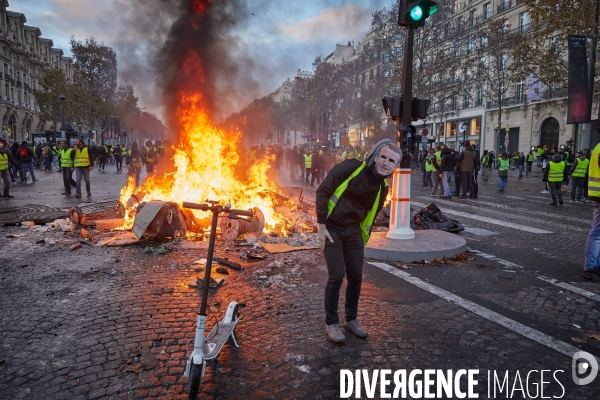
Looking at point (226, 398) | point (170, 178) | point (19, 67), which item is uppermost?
point (19, 67)

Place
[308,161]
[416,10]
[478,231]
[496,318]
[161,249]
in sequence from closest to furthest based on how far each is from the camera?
[496,318] → [416,10] → [161,249] → [478,231] → [308,161]

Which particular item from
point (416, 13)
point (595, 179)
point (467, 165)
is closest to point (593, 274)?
point (595, 179)

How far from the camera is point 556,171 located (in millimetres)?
12266

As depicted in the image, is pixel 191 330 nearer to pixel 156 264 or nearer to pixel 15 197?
pixel 156 264

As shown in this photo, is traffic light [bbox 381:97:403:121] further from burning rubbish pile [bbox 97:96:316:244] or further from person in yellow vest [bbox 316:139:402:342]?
person in yellow vest [bbox 316:139:402:342]

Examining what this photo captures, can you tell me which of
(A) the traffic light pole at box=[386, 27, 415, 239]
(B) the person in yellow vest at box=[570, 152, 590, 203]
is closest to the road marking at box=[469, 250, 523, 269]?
(A) the traffic light pole at box=[386, 27, 415, 239]

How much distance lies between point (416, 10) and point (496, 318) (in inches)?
180

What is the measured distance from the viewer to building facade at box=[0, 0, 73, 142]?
189 ft

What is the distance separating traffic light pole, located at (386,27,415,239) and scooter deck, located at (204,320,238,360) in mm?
4158

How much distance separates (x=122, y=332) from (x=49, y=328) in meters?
0.70

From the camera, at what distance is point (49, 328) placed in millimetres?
3766

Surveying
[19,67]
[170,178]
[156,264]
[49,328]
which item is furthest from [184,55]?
[19,67]

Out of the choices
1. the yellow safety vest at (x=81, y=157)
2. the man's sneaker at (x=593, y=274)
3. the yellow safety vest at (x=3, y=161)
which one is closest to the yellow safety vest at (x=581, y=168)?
the man's sneaker at (x=593, y=274)

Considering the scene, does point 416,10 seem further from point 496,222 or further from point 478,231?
point 496,222
